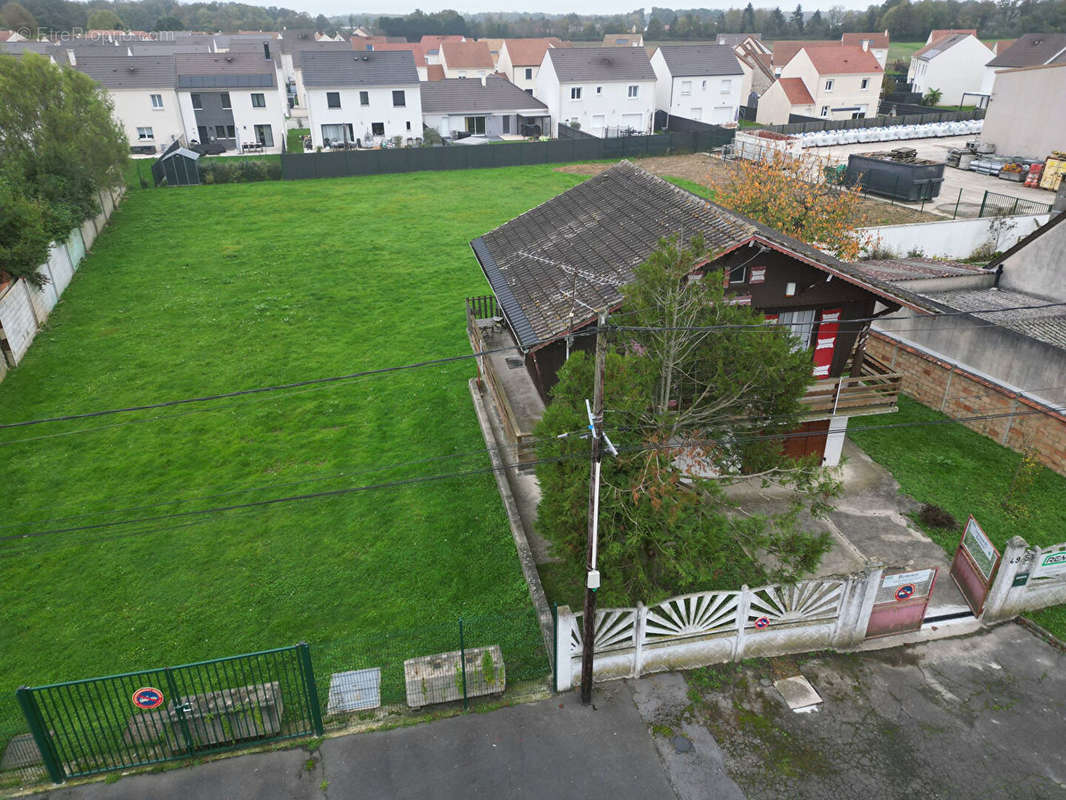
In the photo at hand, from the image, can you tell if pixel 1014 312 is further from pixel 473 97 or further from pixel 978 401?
pixel 473 97

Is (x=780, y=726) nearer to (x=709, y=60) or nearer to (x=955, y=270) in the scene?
(x=955, y=270)

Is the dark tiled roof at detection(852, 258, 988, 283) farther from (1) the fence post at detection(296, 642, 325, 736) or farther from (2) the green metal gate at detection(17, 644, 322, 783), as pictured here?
(2) the green metal gate at detection(17, 644, 322, 783)

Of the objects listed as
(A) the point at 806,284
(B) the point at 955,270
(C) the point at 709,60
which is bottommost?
(B) the point at 955,270

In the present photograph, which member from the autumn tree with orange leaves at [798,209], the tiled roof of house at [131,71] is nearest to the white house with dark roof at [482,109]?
the tiled roof of house at [131,71]

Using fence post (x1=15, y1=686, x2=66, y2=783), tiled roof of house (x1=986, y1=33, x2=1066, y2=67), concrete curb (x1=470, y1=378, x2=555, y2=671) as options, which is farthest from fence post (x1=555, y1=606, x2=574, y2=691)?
tiled roof of house (x1=986, y1=33, x2=1066, y2=67)

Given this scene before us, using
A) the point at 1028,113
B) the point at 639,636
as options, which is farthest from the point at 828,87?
the point at 639,636

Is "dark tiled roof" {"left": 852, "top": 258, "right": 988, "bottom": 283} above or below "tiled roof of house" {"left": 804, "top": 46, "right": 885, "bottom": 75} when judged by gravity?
below

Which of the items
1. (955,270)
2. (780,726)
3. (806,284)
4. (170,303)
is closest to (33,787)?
(780,726)
